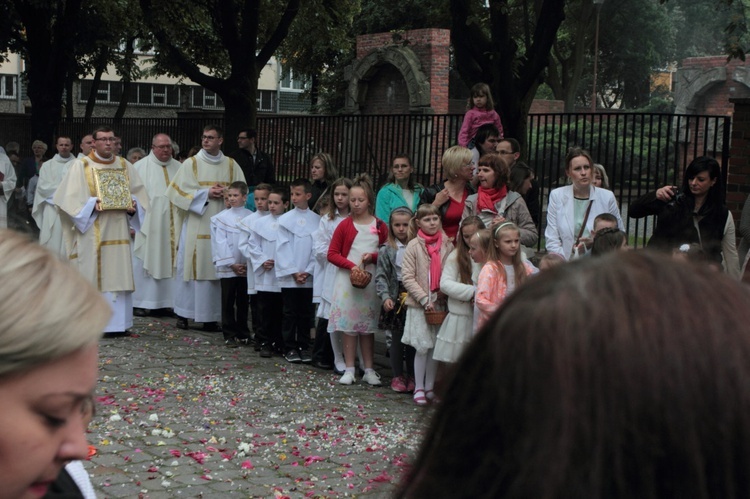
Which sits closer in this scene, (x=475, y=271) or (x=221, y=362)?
(x=475, y=271)

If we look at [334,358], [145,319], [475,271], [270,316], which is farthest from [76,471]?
[145,319]

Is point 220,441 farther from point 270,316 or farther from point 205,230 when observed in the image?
point 205,230

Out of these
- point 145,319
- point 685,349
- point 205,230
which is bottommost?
point 145,319

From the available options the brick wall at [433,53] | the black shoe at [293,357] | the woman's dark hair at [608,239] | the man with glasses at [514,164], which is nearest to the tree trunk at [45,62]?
the brick wall at [433,53]

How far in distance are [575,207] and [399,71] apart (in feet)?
46.3

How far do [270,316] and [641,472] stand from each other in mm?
9871

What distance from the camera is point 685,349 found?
943 millimetres

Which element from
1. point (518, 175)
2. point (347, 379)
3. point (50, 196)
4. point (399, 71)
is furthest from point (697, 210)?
point (399, 71)

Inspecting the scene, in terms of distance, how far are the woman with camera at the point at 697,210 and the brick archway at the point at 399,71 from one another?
13223 mm

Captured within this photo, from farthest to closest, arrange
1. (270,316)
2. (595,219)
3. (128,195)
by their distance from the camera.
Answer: (128,195) → (270,316) → (595,219)

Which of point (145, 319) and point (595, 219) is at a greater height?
point (595, 219)

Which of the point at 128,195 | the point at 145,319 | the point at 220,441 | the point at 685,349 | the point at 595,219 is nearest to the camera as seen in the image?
the point at 685,349

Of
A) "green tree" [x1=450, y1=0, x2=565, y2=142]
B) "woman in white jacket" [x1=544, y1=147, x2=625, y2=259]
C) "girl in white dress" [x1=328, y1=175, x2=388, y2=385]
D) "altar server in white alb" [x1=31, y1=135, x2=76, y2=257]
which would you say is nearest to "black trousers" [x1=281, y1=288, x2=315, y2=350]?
"girl in white dress" [x1=328, y1=175, x2=388, y2=385]

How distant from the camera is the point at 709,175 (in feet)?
26.6
